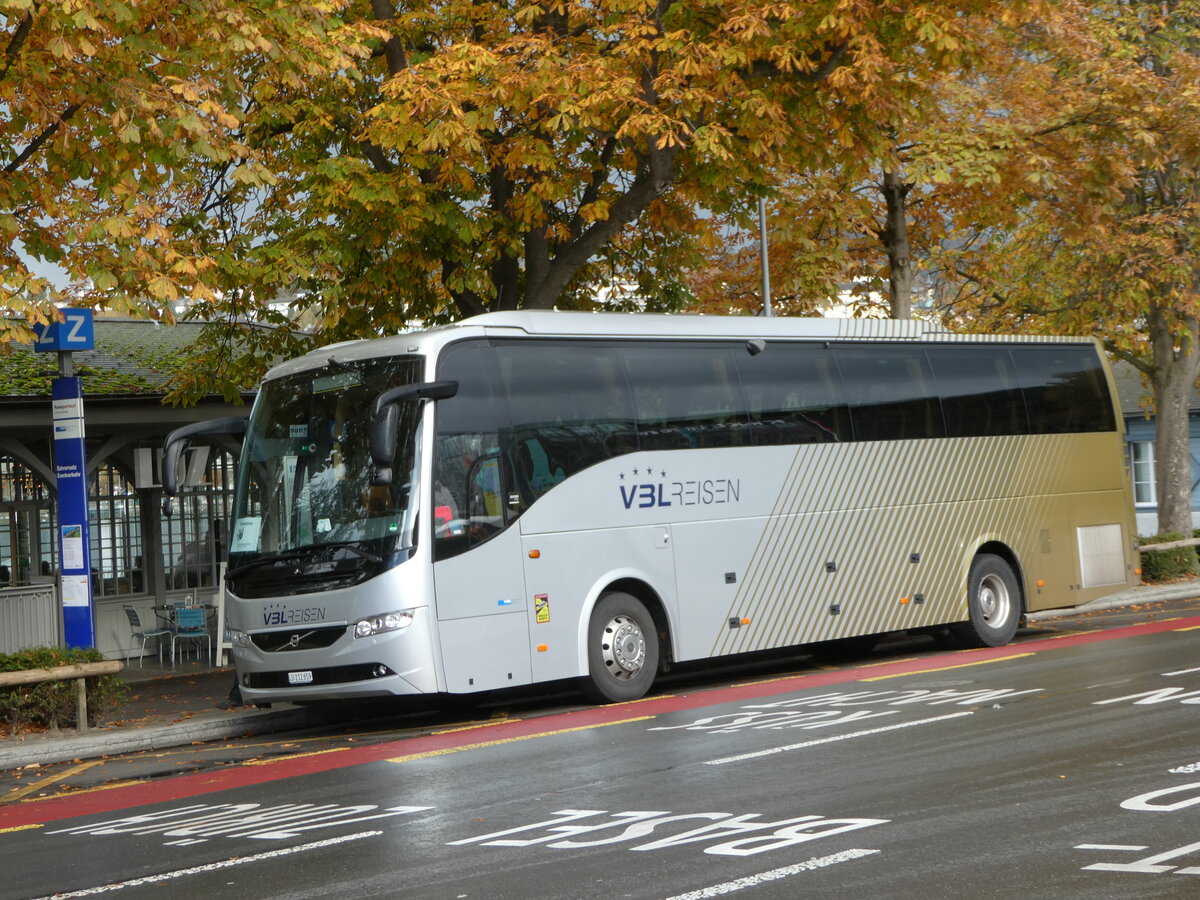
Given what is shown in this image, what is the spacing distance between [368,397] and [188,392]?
6324 mm

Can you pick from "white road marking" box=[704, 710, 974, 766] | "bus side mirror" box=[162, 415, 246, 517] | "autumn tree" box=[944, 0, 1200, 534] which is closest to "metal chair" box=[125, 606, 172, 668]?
"bus side mirror" box=[162, 415, 246, 517]

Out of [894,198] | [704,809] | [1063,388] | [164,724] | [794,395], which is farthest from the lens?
[894,198]

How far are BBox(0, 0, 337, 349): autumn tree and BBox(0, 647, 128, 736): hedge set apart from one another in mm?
3292

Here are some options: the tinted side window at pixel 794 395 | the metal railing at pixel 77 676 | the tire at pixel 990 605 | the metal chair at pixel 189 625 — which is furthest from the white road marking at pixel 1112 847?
the metal chair at pixel 189 625

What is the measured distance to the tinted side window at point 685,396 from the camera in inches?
617

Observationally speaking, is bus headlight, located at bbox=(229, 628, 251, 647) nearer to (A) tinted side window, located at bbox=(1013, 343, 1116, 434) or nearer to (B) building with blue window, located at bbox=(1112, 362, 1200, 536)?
(A) tinted side window, located at bbox=(1013, 343, 1116, 434)

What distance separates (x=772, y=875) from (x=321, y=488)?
8.11 m

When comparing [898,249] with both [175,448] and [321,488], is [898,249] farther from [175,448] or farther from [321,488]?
[175,448]

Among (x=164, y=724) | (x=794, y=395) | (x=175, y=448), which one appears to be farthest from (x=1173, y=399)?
(x=164, y=724)

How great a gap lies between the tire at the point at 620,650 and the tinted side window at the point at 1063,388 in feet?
22.2

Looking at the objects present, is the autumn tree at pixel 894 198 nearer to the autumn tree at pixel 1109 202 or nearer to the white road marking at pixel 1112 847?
the autumn tree at pixel 1109 202

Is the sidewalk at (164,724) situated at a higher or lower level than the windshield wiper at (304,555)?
lower

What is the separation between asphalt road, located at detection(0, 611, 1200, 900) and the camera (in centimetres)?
689

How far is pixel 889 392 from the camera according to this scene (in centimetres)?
1809
